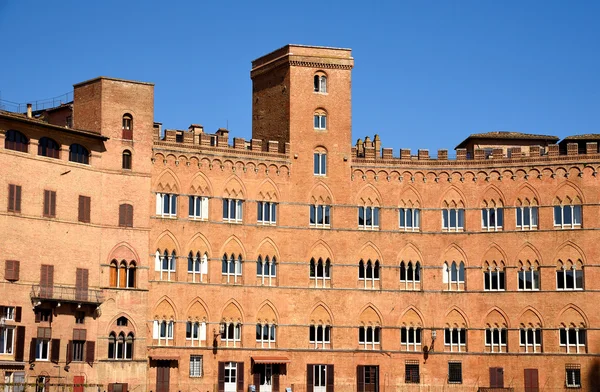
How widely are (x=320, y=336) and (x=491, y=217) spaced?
16168 mm

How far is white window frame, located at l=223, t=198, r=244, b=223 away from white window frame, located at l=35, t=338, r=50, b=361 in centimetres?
1650

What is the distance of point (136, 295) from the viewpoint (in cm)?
8088

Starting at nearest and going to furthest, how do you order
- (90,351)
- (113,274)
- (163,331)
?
(90,351) < (113,274) < (163,331)

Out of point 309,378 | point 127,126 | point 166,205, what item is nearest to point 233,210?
point 166,205

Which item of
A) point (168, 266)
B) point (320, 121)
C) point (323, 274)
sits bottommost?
point (323, 274)

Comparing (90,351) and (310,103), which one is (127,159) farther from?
(310,103)

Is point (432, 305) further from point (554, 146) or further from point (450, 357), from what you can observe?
point (554, 146)

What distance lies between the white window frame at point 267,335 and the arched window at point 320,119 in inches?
632

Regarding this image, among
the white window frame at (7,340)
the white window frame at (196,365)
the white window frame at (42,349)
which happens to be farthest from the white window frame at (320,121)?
the white window frame at (7,340)

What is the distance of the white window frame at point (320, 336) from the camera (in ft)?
283

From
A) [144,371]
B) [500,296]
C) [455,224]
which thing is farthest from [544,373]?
[144,371]

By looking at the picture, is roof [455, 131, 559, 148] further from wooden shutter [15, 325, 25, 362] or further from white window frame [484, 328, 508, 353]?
wooden shutter [15, 325, 25, 362]

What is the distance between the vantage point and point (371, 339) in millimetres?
87438

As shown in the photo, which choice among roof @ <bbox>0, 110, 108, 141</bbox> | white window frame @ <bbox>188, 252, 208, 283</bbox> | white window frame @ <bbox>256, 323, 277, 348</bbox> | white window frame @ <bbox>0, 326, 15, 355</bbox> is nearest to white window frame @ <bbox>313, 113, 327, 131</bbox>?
white window frame @ <bbox>188, 252, 208, 283</bbox>
